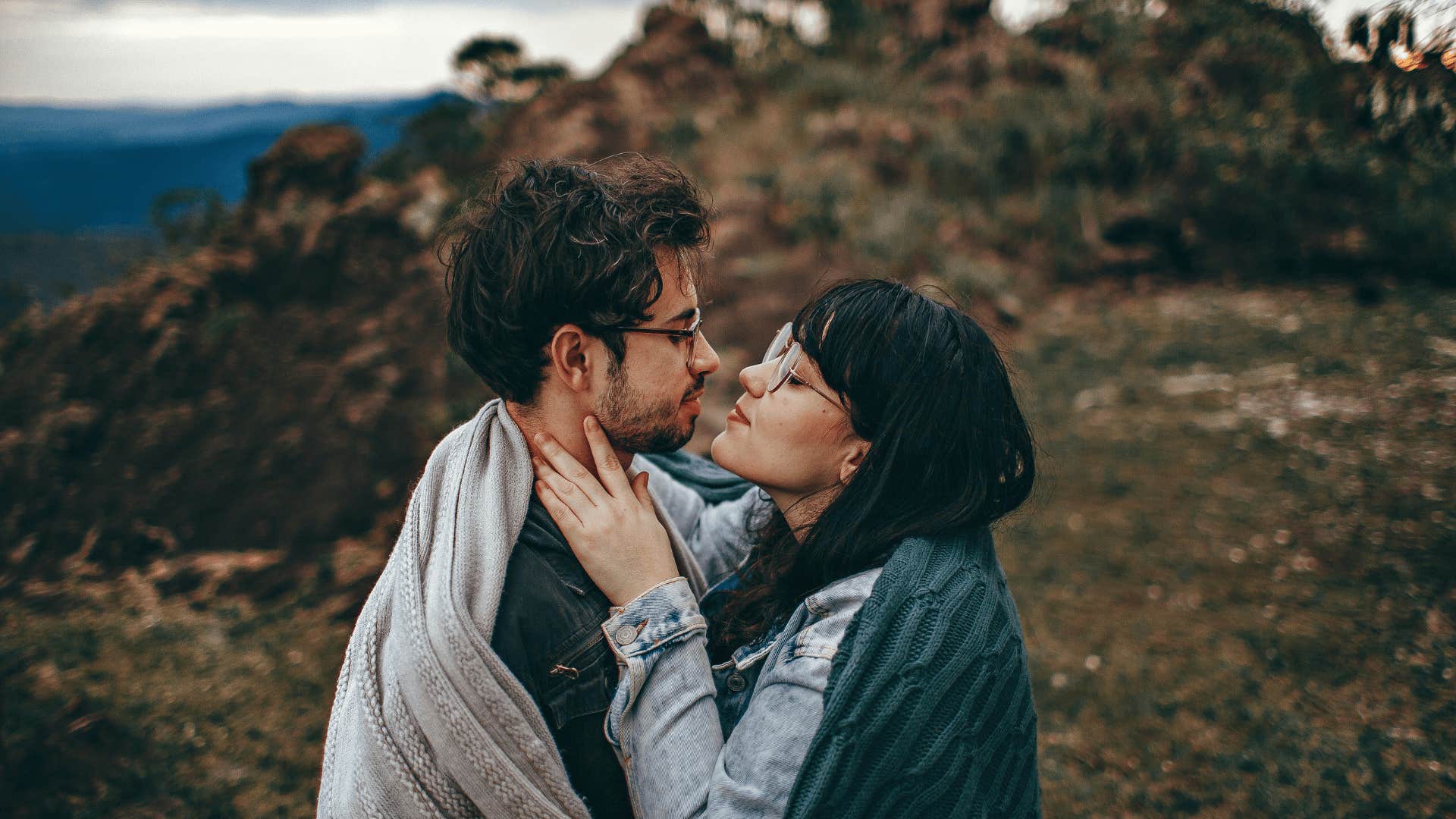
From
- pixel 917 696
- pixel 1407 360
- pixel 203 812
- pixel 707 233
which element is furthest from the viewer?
pixel 1407 360

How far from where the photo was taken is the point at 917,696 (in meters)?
1.39

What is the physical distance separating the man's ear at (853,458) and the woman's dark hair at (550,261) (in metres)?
0.57

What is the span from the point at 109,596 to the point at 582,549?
14.4ft

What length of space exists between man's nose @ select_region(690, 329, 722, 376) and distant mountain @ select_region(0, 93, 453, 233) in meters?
7.71

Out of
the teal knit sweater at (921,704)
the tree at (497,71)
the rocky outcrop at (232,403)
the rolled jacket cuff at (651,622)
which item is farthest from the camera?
the tree at (497,71)

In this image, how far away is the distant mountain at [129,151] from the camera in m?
7.49

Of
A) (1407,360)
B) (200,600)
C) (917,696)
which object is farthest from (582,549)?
(1407,360)

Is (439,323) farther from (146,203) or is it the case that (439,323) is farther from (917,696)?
(917,696)

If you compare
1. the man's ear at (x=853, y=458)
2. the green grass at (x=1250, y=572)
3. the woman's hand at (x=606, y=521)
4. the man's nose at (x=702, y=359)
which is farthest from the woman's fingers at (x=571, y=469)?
the green grass at (x=1250, y=572)

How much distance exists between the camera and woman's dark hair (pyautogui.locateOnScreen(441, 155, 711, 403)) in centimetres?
174

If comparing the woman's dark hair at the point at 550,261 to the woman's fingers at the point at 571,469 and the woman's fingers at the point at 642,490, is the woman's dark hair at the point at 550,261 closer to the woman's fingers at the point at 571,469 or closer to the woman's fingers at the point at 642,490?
the woman's fingers at the point at 571,469

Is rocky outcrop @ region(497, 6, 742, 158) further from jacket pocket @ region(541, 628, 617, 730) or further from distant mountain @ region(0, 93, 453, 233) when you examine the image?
jacket pocket @ region(541, 628, 617, 730)

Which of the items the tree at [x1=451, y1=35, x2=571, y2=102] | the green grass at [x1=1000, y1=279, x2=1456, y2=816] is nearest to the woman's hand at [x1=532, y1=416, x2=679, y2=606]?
the green grass at [x1=1000, y1=279, x2=1456, y2=816]

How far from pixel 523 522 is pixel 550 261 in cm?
57
